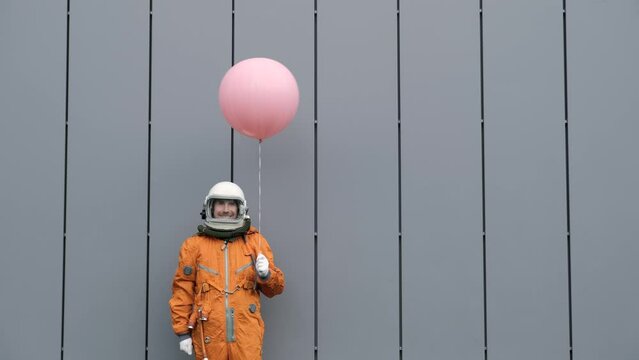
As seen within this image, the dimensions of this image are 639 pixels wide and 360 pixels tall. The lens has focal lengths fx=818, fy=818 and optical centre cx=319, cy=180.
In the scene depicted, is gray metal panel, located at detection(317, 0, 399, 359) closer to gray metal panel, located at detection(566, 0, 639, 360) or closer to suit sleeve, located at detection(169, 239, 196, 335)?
suit sleeve, located at detection(169, 239, 196, 335)

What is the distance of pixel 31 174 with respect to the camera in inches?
222

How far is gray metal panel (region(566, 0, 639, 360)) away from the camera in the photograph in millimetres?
5668

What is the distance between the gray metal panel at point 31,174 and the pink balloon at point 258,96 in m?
1.38

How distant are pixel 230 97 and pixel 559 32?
2445mm

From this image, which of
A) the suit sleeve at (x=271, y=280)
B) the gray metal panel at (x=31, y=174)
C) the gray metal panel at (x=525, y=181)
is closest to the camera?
the suit sleeve at (x=271, y=280)

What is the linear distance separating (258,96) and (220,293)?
122 centimetres

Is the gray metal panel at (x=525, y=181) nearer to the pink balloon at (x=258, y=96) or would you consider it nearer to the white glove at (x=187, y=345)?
the pink balloon at (x=258, y=96)

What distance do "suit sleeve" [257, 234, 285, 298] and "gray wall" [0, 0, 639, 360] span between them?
1.37 feet

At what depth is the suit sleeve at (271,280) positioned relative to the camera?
503 cm

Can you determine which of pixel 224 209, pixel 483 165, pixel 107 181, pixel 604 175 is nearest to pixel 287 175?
pixel 224 209

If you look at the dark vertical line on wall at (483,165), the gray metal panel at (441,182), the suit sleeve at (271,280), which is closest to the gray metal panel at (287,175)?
the suit sleeve at (271,280)

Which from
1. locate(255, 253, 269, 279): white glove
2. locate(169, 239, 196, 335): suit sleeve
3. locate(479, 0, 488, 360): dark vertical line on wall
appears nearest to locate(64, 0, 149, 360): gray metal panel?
locate(169, 239, 196, 335): suit sleeve

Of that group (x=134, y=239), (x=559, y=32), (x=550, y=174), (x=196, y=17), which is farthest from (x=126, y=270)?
(x=559, y=32)

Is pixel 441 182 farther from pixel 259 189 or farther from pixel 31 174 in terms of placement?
pixel 31 174
